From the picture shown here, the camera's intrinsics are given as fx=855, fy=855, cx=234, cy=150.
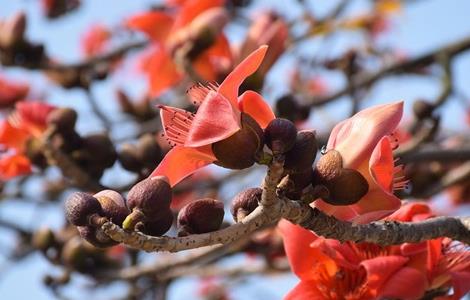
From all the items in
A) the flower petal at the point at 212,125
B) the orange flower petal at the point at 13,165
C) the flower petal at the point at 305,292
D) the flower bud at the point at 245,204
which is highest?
the flower petal at the point at 212,125

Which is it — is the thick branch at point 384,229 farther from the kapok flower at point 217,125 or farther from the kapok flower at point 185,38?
the kapok flower at point 185,38

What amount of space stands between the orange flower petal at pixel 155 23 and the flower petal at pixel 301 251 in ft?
4.56

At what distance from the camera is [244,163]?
1.09 metres

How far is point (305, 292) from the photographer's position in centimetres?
135

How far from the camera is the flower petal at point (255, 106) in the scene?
119 centimetres

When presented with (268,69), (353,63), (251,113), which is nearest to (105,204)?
(251,113)

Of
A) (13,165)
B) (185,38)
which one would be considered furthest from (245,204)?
(185,38)

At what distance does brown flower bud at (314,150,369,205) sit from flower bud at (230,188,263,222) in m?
0.08

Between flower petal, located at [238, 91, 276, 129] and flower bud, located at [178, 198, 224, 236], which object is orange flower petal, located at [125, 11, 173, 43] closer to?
flower petal, located at [238, 91, 276, 129]

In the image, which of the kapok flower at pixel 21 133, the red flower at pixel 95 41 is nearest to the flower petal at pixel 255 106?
the kapok flower at pixel 21 133

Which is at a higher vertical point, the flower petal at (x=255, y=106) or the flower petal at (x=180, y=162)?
the flower petal at (x=255, y=106)

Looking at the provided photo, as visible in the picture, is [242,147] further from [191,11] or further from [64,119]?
[191,11]

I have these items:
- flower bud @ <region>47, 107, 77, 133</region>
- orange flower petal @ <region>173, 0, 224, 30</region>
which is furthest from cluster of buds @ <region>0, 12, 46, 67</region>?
flower bud @ <region>47, 107, 77, 133</region>

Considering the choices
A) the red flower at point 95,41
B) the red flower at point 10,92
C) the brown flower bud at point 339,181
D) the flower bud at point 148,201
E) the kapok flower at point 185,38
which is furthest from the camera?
the red flower at point 95,41
